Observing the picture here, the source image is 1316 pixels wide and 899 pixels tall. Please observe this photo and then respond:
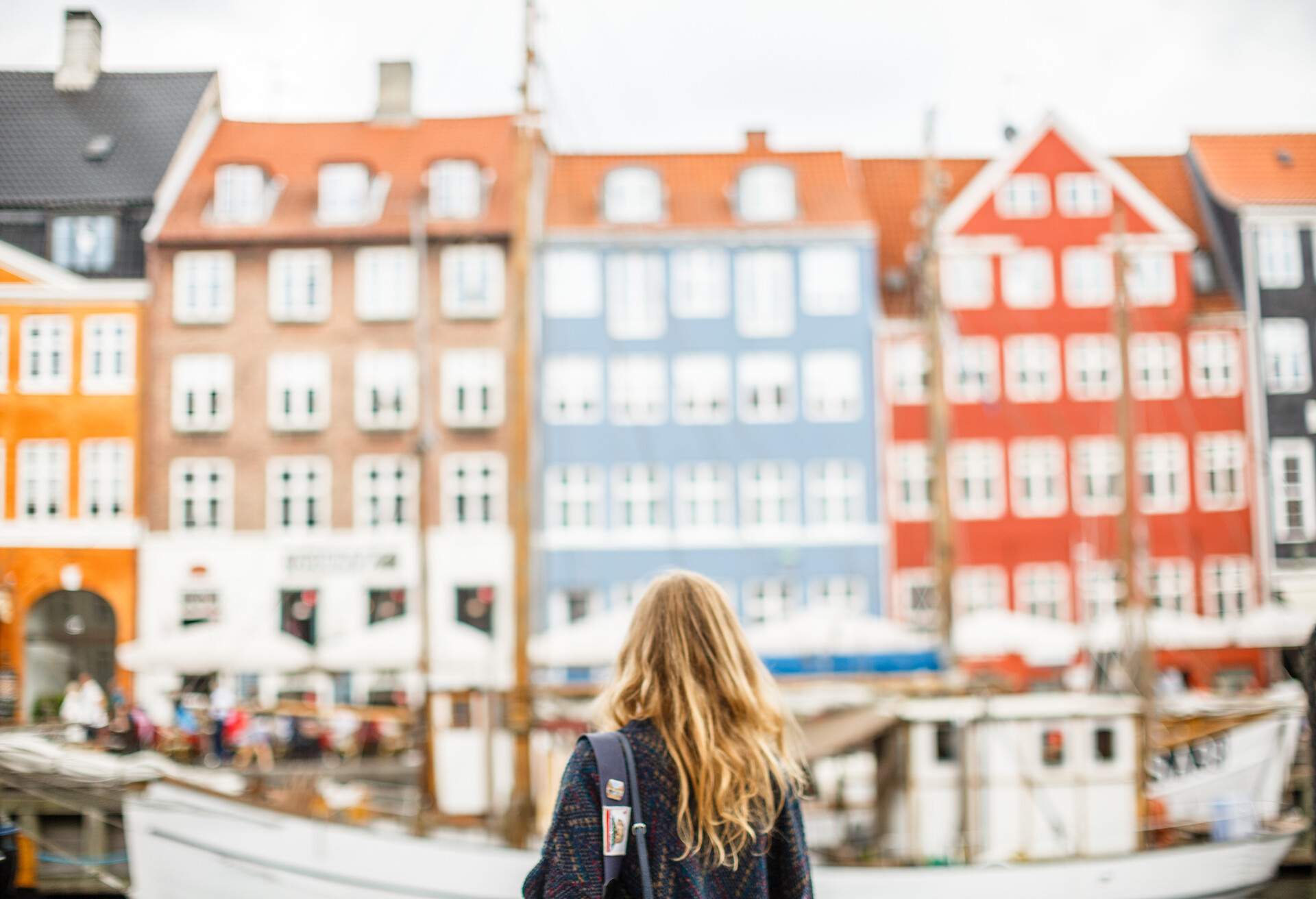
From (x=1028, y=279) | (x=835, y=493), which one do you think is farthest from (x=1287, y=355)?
(x=835, y=493)

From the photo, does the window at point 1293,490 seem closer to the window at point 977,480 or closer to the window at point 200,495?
the window at point 977,480

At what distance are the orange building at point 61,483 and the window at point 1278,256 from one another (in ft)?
23.1

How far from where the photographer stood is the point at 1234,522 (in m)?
8.35

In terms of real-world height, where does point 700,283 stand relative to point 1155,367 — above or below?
above

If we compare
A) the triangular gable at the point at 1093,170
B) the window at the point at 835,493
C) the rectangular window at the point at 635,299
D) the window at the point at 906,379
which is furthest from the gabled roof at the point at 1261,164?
the rectangular window at the point at 635,299

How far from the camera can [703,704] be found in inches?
56.8

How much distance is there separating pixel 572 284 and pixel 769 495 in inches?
90.7

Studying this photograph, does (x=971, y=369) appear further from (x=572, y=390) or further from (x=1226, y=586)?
(x=572, y=390)

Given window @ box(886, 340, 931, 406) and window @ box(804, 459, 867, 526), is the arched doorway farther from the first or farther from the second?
window @ box(886, 340, 931, 406)

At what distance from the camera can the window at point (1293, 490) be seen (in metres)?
7.84

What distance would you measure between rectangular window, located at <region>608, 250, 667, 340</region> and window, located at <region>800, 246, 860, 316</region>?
1.30m

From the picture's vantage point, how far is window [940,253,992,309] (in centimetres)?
1074

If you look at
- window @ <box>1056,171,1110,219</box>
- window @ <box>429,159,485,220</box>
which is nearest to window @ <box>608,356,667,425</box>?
window @ <box>429,159,485,220</box>

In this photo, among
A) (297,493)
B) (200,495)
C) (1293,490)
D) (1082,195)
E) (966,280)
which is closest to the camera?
(200,495)
